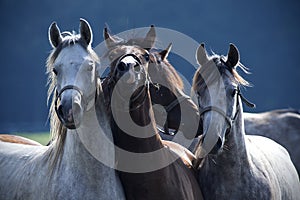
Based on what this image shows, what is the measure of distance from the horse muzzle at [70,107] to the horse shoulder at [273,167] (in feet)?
6.53

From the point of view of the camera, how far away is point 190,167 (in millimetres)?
5340

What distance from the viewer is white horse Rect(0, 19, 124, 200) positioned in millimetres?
4133

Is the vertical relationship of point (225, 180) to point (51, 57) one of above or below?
below

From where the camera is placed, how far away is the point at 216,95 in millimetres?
4879

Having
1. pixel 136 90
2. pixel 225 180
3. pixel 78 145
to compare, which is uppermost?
pixel 136 90

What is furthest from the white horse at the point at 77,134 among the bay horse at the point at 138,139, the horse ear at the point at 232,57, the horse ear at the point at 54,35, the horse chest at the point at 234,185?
the horse ear at the point at 232,57

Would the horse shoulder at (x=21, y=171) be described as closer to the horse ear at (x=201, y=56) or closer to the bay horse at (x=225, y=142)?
the bay horse at (x=225, y=142)

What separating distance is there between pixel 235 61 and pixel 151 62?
827 mm

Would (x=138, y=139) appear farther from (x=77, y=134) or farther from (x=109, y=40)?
(x=109, y=40)

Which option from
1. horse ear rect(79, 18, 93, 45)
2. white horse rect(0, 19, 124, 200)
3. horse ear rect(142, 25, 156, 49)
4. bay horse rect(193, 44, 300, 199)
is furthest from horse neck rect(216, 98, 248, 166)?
horse ear rect(79, 18, 93, 45)

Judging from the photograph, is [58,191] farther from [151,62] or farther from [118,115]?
[151,62]

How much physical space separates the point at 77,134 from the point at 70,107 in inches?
17.8

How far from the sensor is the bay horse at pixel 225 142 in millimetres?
4797

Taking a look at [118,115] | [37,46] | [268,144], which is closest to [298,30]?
[37,46]
